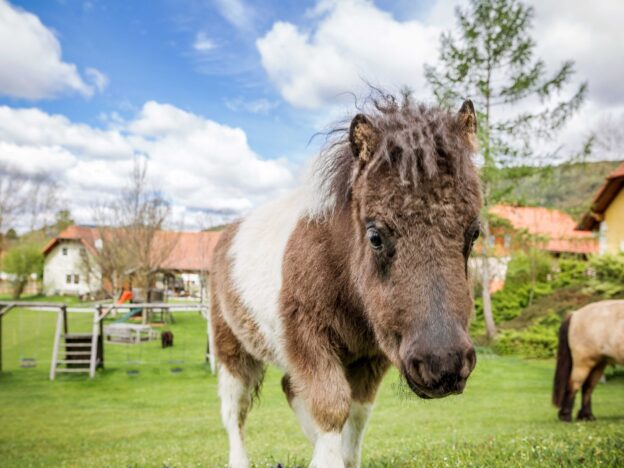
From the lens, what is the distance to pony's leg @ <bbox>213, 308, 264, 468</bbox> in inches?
165

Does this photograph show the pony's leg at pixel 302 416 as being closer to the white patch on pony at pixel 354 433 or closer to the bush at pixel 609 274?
the white patch on pony at pixel 354 433

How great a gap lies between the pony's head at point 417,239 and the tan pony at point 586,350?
8.51m

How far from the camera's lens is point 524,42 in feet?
72.2

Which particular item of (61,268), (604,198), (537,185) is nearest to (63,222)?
(61,268)

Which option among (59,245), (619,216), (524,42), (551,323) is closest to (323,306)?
(551,323)

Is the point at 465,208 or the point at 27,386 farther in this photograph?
the point at 27,386

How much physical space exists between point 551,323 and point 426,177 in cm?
A: 2110

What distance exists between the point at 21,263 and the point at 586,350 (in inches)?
1998

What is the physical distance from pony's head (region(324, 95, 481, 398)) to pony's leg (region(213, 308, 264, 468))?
213 cm

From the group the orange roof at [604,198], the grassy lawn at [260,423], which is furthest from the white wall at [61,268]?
the orange roof at [604,198]

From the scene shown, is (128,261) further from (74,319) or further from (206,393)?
(206,393)

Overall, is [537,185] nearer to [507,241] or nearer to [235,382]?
[507,241]

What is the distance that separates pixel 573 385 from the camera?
9.77 m

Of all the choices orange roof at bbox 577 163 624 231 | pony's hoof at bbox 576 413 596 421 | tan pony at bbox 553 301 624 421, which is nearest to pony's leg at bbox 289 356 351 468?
tan pony at bbox 553 301 624 421
